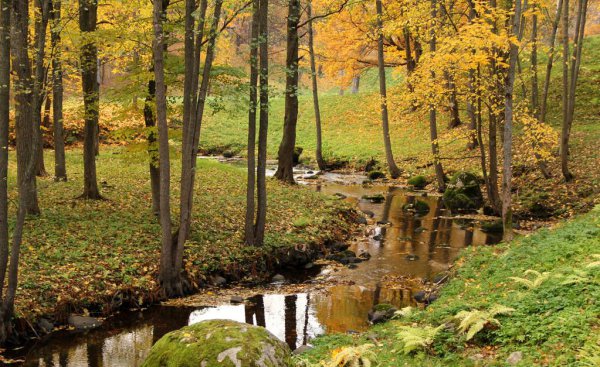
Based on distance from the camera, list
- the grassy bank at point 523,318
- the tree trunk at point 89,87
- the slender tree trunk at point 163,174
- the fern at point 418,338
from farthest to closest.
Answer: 1. the tree trunk at point 89,87
2. the slender tree trunk at point 163,174
3. the fern at point 418,338
4. the grassy bank at point 523,318

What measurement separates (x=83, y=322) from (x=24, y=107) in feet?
21.1

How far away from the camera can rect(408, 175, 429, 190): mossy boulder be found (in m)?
25.9

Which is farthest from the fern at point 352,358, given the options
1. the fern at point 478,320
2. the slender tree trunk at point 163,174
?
the slender tree trunk at point 163,174

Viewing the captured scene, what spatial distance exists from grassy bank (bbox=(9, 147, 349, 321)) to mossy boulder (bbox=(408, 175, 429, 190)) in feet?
22.7

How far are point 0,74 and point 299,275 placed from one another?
8.26m

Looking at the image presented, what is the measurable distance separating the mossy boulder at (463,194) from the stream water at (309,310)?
2854 mm

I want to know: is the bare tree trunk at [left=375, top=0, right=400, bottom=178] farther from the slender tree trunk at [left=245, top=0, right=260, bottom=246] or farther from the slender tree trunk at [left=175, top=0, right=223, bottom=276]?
the slender tree trunk at [left=175, top=0, right=223, bottom=276]

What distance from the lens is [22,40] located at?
405 inches

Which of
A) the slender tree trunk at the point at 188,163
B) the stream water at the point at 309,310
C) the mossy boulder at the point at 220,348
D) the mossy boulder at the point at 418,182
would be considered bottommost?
the stream water at the point at 309,310

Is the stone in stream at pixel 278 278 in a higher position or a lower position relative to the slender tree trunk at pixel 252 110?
lower

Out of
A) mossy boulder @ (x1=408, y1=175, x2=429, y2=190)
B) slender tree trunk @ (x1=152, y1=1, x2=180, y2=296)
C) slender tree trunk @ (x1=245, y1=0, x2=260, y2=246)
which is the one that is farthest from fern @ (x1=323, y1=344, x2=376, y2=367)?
mossy boulder @ (x1=408, y1=175, x2=429, y2=190)

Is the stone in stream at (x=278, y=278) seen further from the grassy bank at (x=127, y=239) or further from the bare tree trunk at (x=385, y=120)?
the bare tree trunk at (x=385, y=120)

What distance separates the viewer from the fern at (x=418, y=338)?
717cm

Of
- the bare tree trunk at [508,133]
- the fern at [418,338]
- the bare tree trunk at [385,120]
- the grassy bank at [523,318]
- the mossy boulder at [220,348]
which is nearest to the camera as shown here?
the grassy bank at [523,318]
